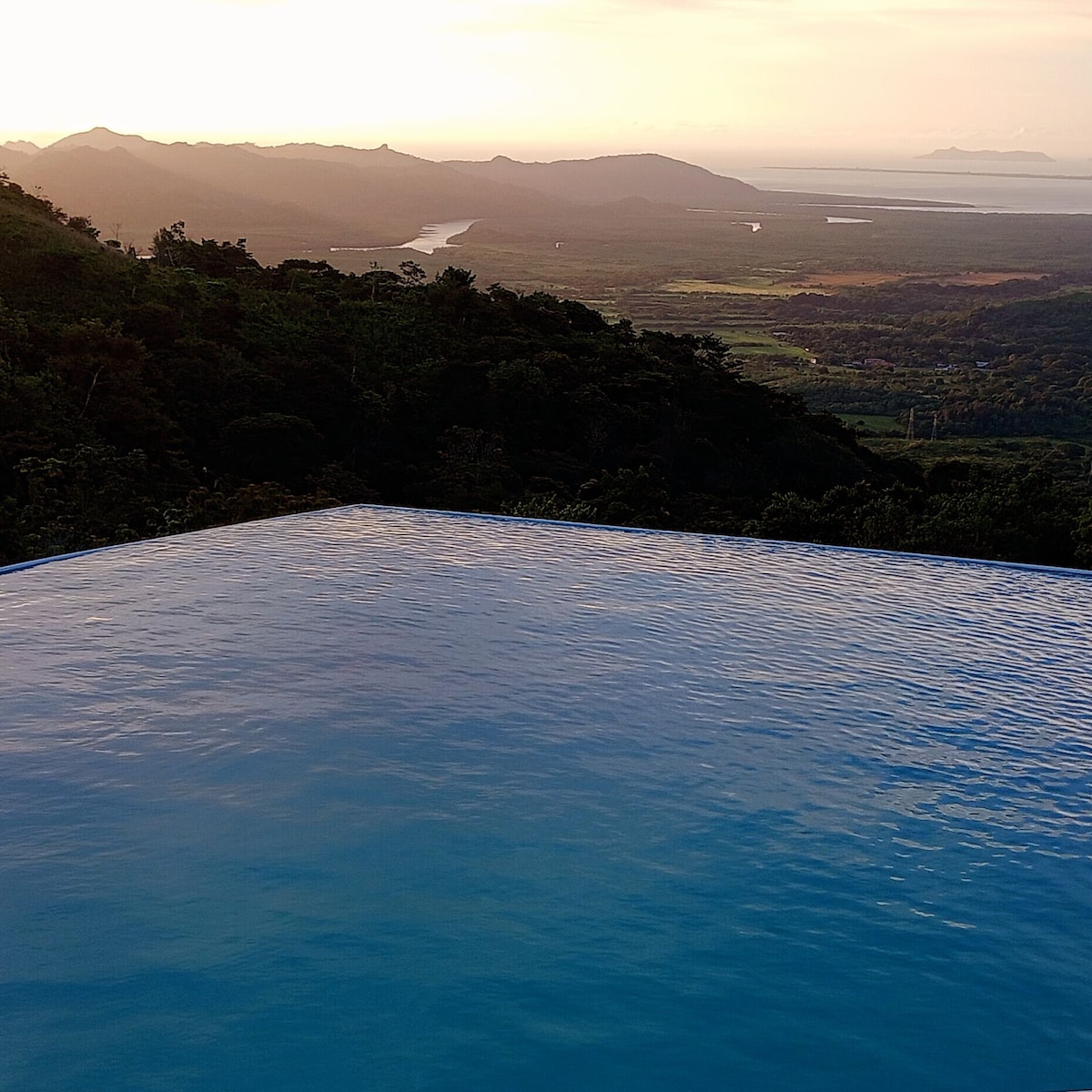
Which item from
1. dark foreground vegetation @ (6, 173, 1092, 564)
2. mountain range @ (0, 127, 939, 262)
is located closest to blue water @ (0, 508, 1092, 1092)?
dark foreground vegetation @ (6, 173, 1092, 564)

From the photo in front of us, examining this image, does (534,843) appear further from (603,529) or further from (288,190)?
(288,190)

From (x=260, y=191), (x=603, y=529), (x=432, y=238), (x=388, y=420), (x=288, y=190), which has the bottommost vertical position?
(x=388, y=420)

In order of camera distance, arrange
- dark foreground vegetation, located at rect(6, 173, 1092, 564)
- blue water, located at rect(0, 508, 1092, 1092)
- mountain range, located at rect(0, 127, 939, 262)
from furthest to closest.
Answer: mountain range, located at rect(0, 127, 939, 262) → dark foreground vegetation, located at rect(6, 173, 1092, 564) → blue water, located at rect(0, 508, 1092, 1092)

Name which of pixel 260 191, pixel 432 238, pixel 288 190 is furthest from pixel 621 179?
pixel 432 238


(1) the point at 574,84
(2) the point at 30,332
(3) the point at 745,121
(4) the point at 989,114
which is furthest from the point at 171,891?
(4) the point at 989,114

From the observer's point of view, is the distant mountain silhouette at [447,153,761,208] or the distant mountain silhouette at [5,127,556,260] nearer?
the distant mountain silhouette at [5,127,556,260]

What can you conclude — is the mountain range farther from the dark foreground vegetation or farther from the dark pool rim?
the dark pool rim
